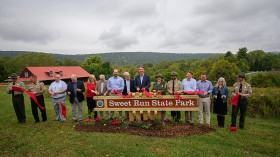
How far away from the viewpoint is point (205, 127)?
9.61m

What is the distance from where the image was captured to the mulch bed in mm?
8750

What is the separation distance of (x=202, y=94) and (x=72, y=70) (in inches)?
2351

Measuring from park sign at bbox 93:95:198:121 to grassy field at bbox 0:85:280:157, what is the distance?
1393mm

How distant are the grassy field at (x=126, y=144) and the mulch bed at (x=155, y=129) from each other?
378 mm

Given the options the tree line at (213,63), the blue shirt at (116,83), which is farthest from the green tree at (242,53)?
the blue shirt at (116,83)

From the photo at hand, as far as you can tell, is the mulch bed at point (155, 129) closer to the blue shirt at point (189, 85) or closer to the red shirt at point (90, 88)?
the red shirt at point (90, 88)

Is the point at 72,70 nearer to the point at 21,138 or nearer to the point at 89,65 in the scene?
the point at 89,65

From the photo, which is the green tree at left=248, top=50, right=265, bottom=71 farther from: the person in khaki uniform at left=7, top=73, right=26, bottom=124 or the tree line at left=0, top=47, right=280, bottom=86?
the person in khaki uniform at left=7, top=73, right=26, bottom=124

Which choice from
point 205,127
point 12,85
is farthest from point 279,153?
point 12,85

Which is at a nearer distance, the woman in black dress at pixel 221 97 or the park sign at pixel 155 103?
the park sign at pixel 155 103

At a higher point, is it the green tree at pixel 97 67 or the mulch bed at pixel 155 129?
the green tree at pixel 97 67

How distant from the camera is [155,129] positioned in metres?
9.16

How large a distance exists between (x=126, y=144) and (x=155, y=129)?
74.6 inches

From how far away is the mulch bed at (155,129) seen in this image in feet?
28.7
